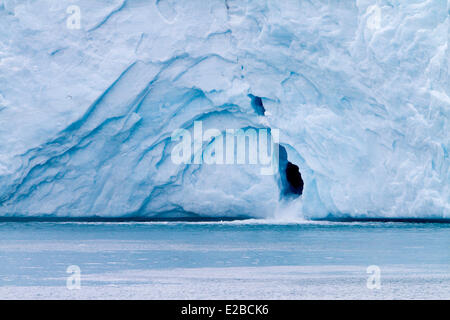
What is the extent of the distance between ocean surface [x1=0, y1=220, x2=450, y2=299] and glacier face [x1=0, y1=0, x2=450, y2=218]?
0.93 meters

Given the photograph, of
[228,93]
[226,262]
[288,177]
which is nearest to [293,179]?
[288,177]

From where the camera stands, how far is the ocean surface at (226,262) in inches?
277

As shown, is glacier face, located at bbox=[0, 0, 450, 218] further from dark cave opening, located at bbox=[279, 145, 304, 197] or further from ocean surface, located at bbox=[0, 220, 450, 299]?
dark cave opening, located at bbox=[279, 145, 304, 197]

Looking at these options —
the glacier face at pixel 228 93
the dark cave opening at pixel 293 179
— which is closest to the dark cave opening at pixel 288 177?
the dark cave opening at pixel 293 179

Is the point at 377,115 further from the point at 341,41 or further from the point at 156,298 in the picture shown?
the point at 156,298

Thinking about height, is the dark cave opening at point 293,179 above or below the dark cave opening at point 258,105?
below

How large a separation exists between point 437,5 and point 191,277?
23.6 feet

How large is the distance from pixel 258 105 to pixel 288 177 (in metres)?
2.60

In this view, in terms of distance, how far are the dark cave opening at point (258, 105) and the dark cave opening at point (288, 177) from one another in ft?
4.06

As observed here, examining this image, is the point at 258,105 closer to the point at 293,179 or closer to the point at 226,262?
the point at 293,179

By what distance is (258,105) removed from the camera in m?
15.4

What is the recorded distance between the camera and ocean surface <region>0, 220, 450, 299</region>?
7.05m

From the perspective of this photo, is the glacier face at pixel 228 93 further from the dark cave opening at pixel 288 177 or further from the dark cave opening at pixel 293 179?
the dark cave opening at pixel 293 179

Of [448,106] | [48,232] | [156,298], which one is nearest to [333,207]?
[448,106]
